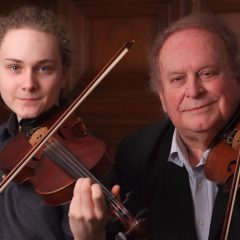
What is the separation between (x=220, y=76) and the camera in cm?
107

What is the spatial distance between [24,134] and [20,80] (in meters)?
0.12

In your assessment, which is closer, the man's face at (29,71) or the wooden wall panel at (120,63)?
the man's face at (29,71)

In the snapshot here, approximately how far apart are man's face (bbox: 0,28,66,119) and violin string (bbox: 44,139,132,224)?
3.8 inches

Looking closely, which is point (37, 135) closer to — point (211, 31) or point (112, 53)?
point (211, 31)

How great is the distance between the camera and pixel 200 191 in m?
1.12

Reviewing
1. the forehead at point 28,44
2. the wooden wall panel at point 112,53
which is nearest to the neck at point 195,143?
the forehead at point 28,44

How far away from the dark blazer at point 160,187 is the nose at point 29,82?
0.28 metres

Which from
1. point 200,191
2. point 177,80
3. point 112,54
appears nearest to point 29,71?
point 177,80

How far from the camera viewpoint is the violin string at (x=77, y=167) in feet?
3.18

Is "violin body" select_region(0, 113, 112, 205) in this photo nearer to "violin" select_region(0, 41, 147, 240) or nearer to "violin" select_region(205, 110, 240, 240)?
"violin" select_region(0, 41, 147, 240)

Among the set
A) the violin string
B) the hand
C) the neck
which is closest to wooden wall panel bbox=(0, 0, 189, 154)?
the neck

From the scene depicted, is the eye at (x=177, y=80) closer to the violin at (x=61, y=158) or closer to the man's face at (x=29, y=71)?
the violin at (x=61, y=158)

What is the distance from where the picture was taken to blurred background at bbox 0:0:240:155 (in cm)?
176

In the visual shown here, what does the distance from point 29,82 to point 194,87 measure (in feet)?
1.11
